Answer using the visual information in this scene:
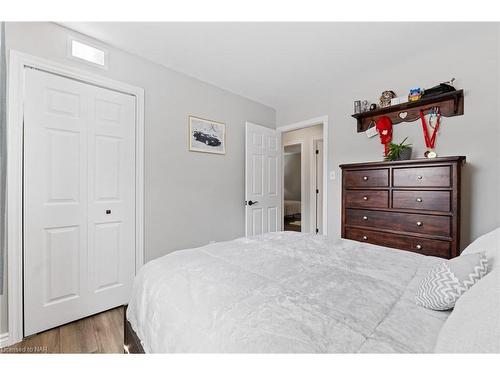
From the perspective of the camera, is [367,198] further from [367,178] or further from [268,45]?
[268,45]

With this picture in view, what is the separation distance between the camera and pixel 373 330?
65 centimetres

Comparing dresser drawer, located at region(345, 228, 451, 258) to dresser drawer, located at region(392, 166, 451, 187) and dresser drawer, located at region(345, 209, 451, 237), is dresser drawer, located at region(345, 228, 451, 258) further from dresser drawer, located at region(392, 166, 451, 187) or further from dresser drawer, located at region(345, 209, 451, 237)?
dresser drawer, located at region(392, 166, 451, 187)

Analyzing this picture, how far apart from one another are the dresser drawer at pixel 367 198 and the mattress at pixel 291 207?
4.48 meters

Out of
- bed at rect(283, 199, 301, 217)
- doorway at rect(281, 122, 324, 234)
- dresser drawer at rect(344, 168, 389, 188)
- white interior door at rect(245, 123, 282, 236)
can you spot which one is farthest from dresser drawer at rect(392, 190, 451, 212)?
bed at rect(283, 199, 301, 217)

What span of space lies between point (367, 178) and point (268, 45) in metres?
1.58

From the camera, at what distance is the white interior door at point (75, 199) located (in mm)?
1738

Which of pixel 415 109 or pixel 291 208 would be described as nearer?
pixel 415 109

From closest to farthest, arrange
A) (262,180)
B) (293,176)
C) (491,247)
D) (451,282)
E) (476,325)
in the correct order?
1. (476,325)
2. (451,282)
3. (491,247)
4. (262,180)
5. (293,176)

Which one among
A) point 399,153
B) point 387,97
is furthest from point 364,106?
point 399,153

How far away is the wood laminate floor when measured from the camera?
1595mm

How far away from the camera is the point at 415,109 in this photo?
7.67 feet

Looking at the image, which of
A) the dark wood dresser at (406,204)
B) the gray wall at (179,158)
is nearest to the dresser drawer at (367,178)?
the dark wood dresser at (406,204)
